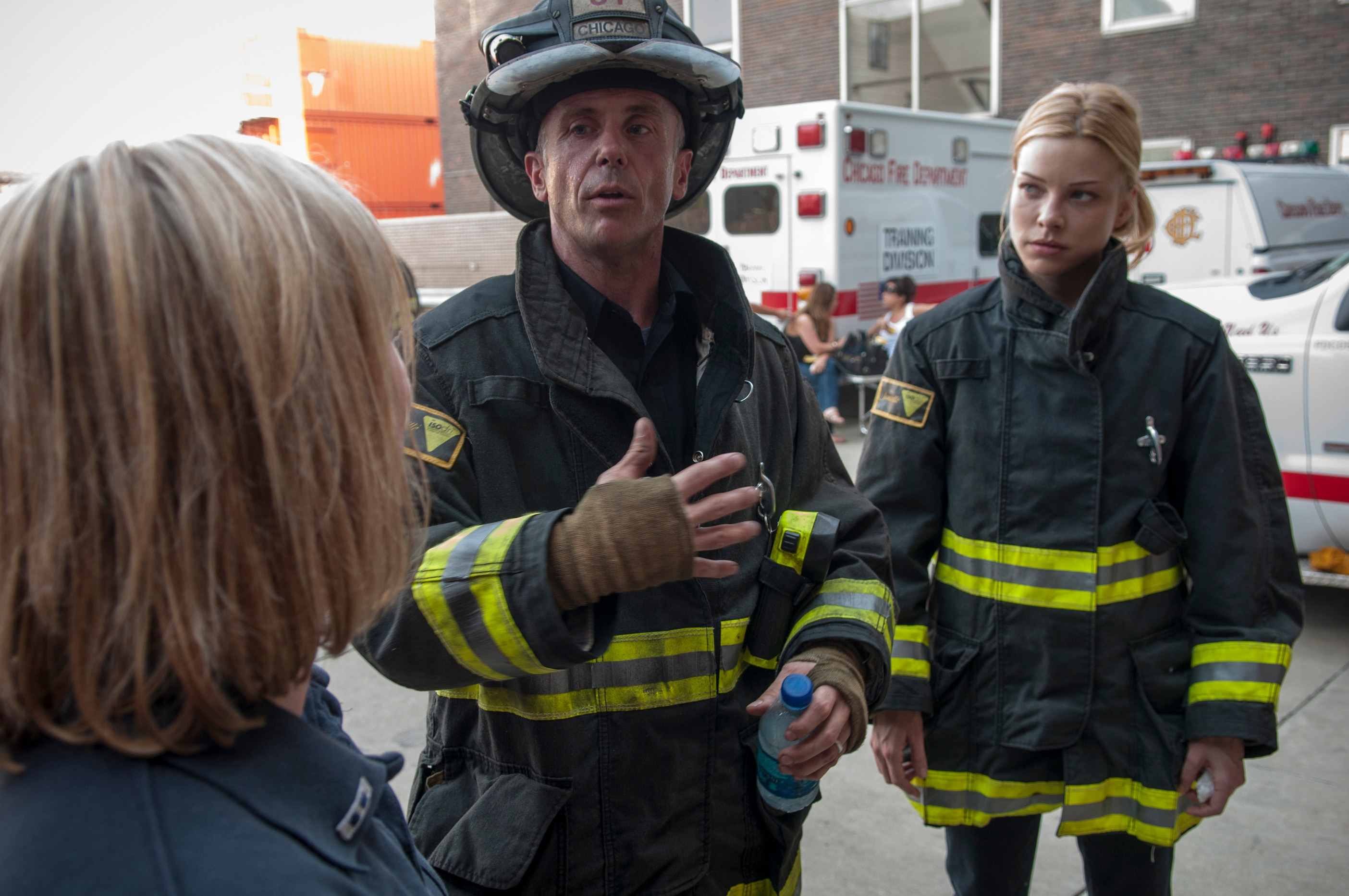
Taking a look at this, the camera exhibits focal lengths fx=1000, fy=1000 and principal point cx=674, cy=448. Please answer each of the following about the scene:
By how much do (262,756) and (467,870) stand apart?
2.27 feet

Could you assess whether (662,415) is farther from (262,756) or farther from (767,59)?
(767,59)

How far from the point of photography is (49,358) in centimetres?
76

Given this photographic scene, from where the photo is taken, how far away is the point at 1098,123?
210 cm

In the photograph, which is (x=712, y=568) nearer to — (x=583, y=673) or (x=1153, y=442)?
(x=583, y=673)

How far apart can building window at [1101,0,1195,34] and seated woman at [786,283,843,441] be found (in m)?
8.00

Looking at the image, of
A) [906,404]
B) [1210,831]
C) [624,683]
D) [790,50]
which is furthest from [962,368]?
[790,50]

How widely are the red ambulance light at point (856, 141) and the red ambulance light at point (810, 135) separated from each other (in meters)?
0.22

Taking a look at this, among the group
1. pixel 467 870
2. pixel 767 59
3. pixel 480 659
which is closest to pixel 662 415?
pixel 480 659

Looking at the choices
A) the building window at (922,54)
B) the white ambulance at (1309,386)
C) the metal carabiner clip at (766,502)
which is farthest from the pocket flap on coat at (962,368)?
the building window at (922,54)

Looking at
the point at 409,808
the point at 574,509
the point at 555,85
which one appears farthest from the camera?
the point at 555,85

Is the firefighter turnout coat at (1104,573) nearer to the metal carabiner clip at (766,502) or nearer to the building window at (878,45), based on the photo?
the metal carabiner clip at (766,502)

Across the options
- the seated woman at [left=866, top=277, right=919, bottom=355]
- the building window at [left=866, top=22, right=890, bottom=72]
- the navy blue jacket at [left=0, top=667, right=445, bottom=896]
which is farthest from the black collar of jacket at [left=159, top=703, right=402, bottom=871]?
the building window at [left=866, top=22, right=890, bottom=72]

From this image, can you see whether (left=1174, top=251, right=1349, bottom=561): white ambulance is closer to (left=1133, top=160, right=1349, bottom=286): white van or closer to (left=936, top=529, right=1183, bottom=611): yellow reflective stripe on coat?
(left=936, top=529, right=1183, bottom=611): yellow reflective stripe on coat

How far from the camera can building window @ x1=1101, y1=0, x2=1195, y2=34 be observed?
13.7 m
